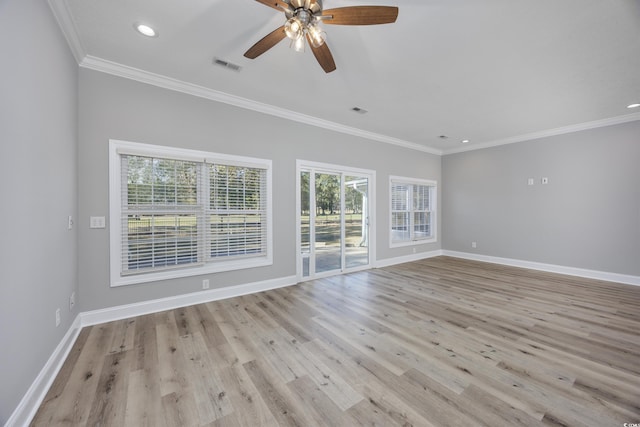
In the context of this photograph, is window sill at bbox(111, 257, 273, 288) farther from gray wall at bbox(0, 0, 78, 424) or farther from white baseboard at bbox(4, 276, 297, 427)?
gray wall at bbox(0, 0, 78, 424)

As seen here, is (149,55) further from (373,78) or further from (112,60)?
(373,78)

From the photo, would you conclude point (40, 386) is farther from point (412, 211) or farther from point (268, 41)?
point (412, 211)

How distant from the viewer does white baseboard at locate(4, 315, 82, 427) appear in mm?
1455

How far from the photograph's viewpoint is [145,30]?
2316 millimetres

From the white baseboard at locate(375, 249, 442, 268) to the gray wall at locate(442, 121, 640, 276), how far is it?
57 cm

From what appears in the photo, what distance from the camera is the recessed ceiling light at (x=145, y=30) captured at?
2266mm

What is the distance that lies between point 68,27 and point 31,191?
1.65 meters

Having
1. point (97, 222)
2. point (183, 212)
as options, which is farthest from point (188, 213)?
point (97, 222)

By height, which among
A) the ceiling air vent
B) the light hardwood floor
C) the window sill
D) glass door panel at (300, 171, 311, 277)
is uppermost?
the ceiling air vent

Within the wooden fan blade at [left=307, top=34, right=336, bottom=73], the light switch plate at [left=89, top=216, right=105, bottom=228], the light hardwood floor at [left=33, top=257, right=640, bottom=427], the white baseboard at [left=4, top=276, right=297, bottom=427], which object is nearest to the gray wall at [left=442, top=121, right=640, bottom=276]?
the light hardwood floor at [left=33, top=257, right=640, bottom=427]

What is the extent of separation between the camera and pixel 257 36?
2.42m

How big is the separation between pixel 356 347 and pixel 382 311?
94cm

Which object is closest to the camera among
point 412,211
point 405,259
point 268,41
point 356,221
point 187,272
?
point 268,41

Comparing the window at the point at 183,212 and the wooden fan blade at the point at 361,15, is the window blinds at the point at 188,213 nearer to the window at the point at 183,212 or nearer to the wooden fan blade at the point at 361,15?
the window at the point at 183,212
